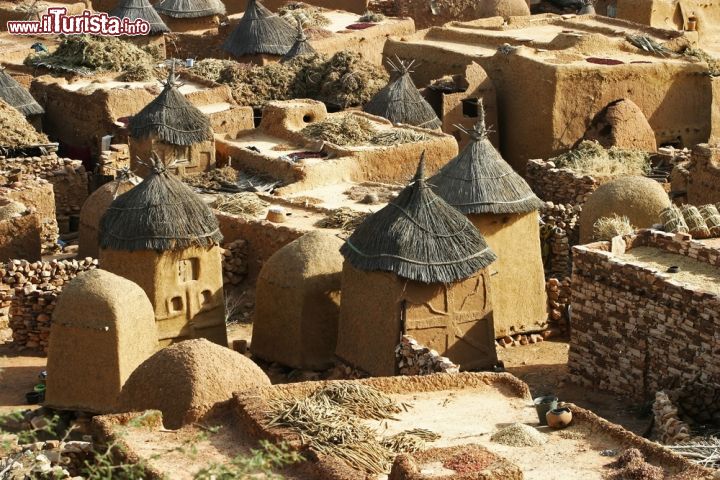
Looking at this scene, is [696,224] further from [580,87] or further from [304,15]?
[304,15]

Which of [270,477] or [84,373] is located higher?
[270,477]

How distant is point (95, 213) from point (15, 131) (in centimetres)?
559

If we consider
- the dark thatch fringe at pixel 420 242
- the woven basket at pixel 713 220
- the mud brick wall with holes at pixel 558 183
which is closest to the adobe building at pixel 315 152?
the mud brick wall with holes at pixel 558 183

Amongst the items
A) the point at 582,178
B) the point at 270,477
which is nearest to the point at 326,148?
the point at 582,178

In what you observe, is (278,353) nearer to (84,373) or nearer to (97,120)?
(84,373)

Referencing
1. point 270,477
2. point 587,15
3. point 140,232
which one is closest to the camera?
point 270,477

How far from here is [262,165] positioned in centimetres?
3222

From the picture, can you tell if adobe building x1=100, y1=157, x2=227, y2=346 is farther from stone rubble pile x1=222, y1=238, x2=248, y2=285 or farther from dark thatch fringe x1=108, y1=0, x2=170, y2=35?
dark thatch fringe x1=108, y1=0, x2=170, y2=35

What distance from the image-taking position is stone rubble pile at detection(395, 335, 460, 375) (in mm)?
22859

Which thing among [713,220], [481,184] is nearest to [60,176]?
[481,184]

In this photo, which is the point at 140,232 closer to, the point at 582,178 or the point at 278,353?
the point at 278,353

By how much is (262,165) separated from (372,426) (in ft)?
45.4

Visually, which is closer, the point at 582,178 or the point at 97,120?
the point at 582,178

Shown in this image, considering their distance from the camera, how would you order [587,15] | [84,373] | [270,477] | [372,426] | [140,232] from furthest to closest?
[587,15]
[140,232]
[84,373]
[372,426]
[270,477]
